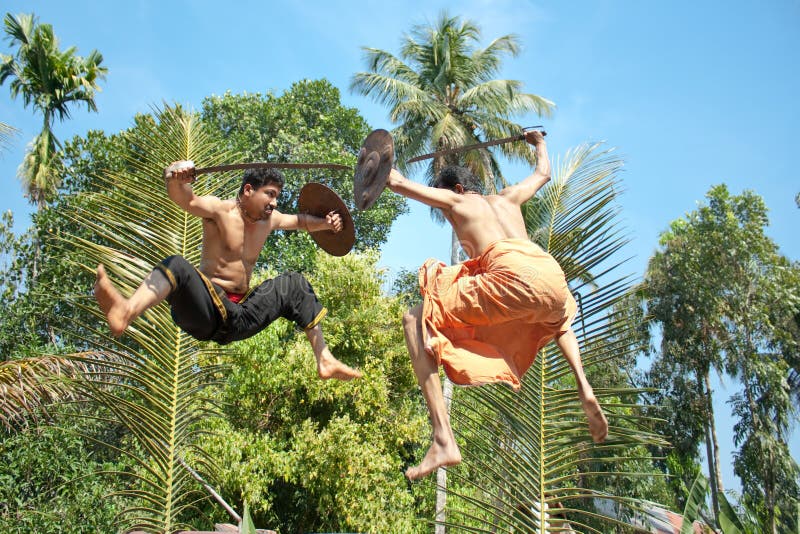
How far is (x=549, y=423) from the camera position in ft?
18.7

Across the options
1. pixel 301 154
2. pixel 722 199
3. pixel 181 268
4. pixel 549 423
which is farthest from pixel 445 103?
pixel 181 268

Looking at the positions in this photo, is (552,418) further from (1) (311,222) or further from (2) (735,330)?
(2) (735,330)

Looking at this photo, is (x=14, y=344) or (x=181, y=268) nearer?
(x=181, y=268)

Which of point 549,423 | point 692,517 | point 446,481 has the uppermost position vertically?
point 446,481

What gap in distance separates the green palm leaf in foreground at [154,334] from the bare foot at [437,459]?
243cm

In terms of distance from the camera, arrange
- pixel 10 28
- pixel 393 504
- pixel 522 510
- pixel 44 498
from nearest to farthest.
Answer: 1. pixel 522 510
2. pixel 44 498
3. pixel 393 504
4. pixel 10 28

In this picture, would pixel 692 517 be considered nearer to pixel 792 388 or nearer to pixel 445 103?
pixel 445 103

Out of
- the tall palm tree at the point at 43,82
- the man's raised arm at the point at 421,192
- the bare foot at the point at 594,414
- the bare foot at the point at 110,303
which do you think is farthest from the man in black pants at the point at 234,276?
the tall palm tree at the point at 43,82

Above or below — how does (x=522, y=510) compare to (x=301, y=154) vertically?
below

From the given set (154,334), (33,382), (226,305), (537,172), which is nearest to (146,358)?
(154,334)

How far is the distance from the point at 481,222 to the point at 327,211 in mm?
1155

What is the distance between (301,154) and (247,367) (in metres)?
8.60

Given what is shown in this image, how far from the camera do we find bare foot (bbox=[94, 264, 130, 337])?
145 inches

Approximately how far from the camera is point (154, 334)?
5988mm
